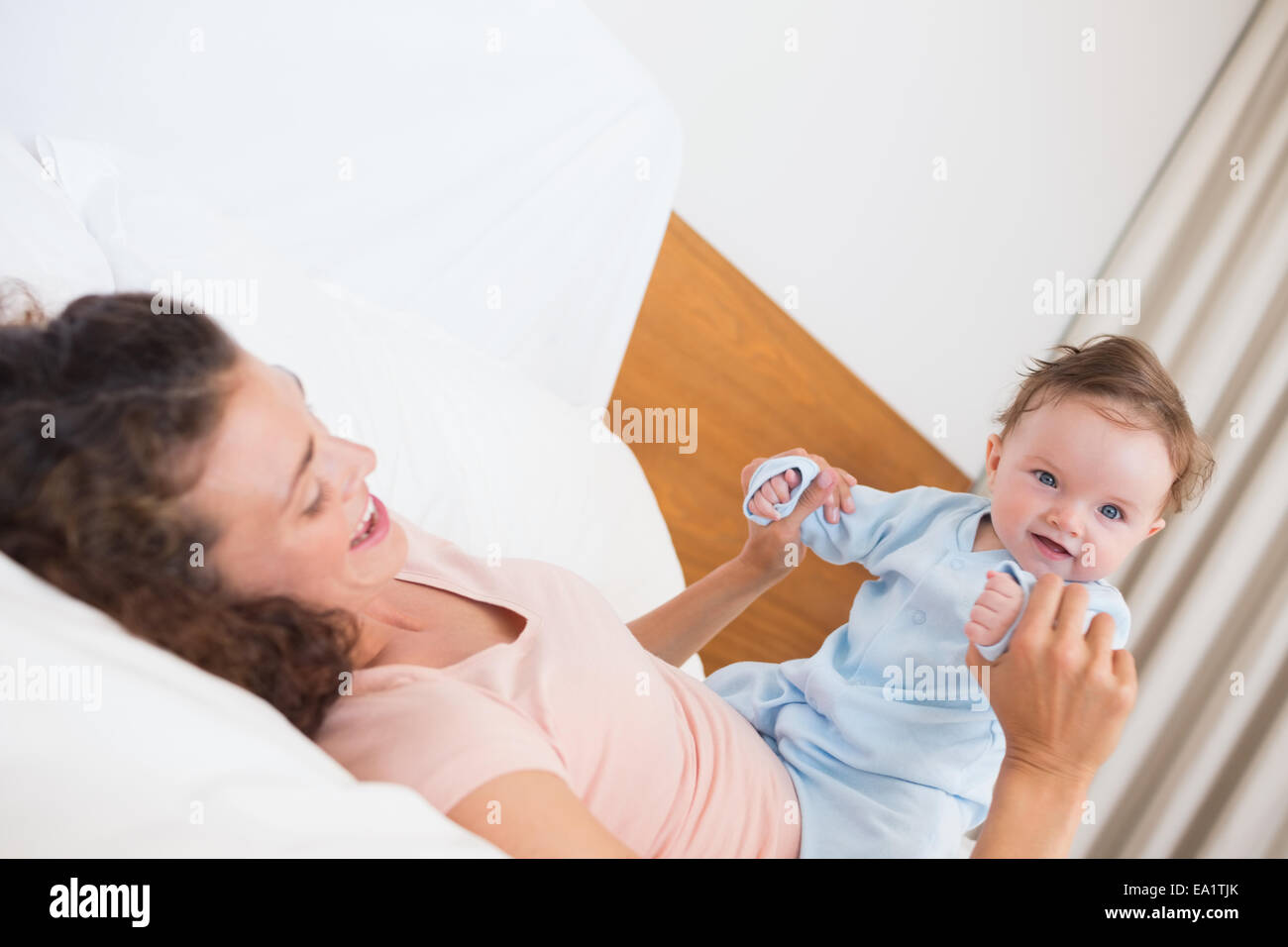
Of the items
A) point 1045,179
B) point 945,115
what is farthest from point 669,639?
point 1045,179

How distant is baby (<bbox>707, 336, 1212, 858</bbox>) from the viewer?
0.91m

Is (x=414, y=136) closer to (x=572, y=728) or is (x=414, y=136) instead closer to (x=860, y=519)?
(x=860, y=519)

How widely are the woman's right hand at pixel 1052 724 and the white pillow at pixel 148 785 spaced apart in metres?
0.42

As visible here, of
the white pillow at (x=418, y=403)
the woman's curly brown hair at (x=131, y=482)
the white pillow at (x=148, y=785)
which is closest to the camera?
the white pillow at (x=148, y=785)

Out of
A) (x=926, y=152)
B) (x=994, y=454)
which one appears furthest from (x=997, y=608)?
(x=926, y=152)

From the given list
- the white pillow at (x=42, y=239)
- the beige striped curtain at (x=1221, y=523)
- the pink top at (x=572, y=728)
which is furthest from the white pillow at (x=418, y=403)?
the beige striped curtain at (x=1221, y=523)

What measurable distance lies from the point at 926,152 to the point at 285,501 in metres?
1.74

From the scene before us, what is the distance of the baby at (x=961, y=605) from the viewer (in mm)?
914

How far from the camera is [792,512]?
1096 millimetres

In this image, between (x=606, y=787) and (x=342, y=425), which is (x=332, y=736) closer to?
(x=606, y=787)

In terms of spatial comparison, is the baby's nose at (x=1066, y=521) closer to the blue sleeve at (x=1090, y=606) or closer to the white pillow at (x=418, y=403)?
the blue sleeve at (x=1090, y=606)

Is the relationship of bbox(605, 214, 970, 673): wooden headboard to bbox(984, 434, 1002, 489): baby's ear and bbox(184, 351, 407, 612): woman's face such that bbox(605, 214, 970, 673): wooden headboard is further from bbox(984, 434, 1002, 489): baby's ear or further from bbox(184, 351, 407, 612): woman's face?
bbox(184, 351, 407, 612): woman's face

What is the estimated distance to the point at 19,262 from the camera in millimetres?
873

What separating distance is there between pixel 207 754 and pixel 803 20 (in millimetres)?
1652
